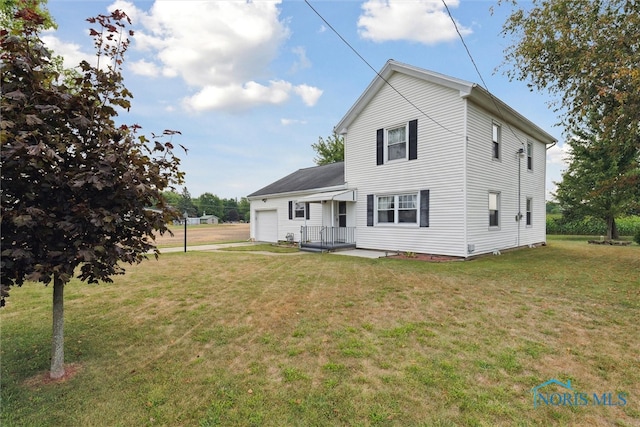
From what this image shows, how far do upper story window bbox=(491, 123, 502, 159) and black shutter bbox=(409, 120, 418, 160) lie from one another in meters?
2.98

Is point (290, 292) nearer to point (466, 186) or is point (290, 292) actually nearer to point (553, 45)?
point (466, 186)

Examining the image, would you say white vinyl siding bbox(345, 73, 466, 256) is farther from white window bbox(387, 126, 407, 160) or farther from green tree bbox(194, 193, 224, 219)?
green tree bbox(194, 193, 224, 219)

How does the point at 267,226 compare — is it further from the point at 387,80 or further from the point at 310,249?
the point at 387,80

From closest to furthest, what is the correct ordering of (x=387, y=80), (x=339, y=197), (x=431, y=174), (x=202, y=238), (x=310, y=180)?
(x=431, y=174) < (x=387, y=80) < (x=339, y=197) < (x=310, y=180) < (x=202, y=238)

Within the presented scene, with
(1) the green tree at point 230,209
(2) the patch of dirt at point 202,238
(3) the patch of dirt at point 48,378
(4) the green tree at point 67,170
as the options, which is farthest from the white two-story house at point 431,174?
(1) the green tree at point 230,209

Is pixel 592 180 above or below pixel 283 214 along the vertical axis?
above

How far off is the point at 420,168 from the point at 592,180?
14633 millimetres

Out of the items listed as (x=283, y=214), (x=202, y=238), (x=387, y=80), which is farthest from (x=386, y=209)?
(x=202, y=238)

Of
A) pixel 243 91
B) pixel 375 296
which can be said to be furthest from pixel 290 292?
pixel 243 91

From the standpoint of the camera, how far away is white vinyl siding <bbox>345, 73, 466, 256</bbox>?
35.3 feet

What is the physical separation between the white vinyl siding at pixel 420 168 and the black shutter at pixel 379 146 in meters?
0.20

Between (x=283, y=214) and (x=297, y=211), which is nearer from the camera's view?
(x=297, y=211)

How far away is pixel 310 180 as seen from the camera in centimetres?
1783

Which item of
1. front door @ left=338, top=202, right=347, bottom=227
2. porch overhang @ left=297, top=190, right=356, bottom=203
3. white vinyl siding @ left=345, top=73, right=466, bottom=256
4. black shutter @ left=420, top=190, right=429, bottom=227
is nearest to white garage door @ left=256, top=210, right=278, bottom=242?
front door @ left=338, top=202, right=347, bottom=227
